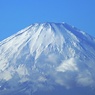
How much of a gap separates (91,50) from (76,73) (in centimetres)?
667

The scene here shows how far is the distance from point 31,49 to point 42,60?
3.93 m

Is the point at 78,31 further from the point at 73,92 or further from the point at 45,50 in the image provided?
the point at 73,92

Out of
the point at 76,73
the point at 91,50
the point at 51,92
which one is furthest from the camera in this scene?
the point at 91,50

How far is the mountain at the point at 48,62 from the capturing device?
6956 centimetres

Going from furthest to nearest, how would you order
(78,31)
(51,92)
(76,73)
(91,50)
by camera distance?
1. (78,31)
2. (91,50)
3. (76,73)
4. (51,92)

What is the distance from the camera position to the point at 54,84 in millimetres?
70688

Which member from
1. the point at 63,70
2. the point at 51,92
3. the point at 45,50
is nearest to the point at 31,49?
the point at 45,50

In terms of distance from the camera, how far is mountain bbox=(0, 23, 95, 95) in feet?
228

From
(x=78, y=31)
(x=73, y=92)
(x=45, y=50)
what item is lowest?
(x=73, y=92)

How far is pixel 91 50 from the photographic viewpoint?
78625 mm

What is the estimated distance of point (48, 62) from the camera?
247 ft

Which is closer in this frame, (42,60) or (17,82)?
(17,82)

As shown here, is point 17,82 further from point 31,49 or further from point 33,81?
point 31,49

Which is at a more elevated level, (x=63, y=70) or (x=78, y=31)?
(x=78, y=31)
